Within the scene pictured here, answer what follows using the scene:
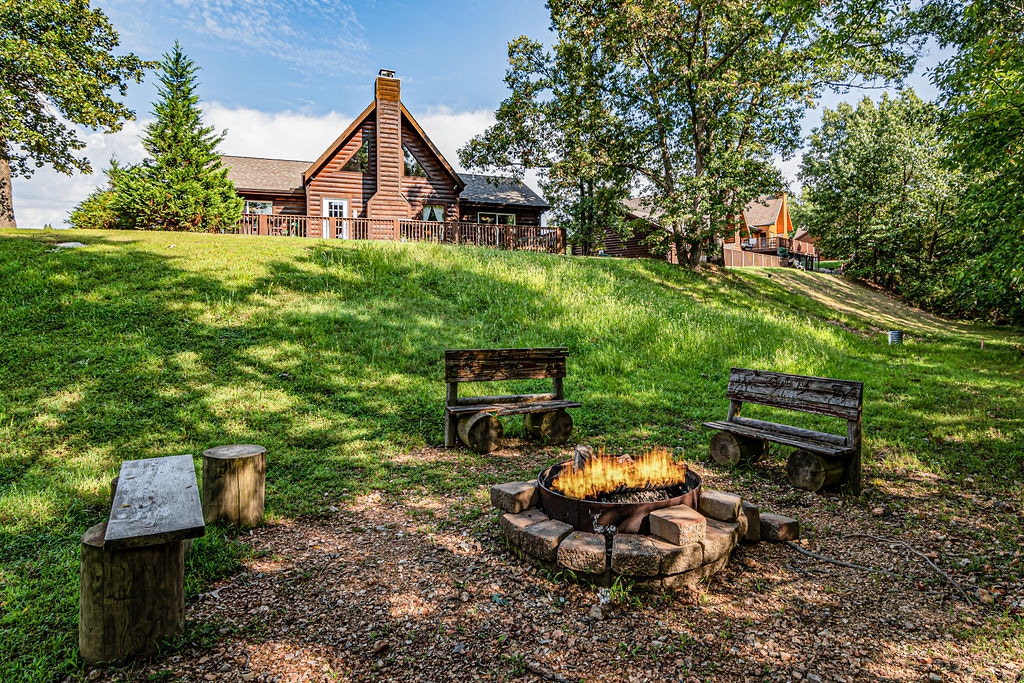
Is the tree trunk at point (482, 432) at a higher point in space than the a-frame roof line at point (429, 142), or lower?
lower

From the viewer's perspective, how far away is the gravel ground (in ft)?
9.50

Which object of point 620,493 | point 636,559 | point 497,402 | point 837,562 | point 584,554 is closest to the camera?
point 636,559

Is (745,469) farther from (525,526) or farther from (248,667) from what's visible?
(248,667)

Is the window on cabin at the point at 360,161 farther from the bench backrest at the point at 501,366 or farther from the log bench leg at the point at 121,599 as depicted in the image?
the log bench leg at the point at 121,599

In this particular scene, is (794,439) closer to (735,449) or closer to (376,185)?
(735,449)

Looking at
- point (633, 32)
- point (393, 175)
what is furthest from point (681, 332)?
point (393, 175)

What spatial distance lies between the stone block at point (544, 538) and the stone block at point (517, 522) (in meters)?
0.05

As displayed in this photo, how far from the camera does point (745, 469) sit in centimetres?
627

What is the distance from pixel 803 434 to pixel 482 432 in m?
3.74

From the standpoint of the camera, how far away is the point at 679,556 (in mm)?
3598

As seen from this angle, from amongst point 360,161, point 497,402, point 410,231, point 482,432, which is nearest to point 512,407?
point 497,402

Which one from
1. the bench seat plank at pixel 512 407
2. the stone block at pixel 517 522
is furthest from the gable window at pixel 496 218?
the stone block at pixel 517 522

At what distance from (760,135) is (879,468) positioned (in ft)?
70.9

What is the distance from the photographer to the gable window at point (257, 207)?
89.6ft
